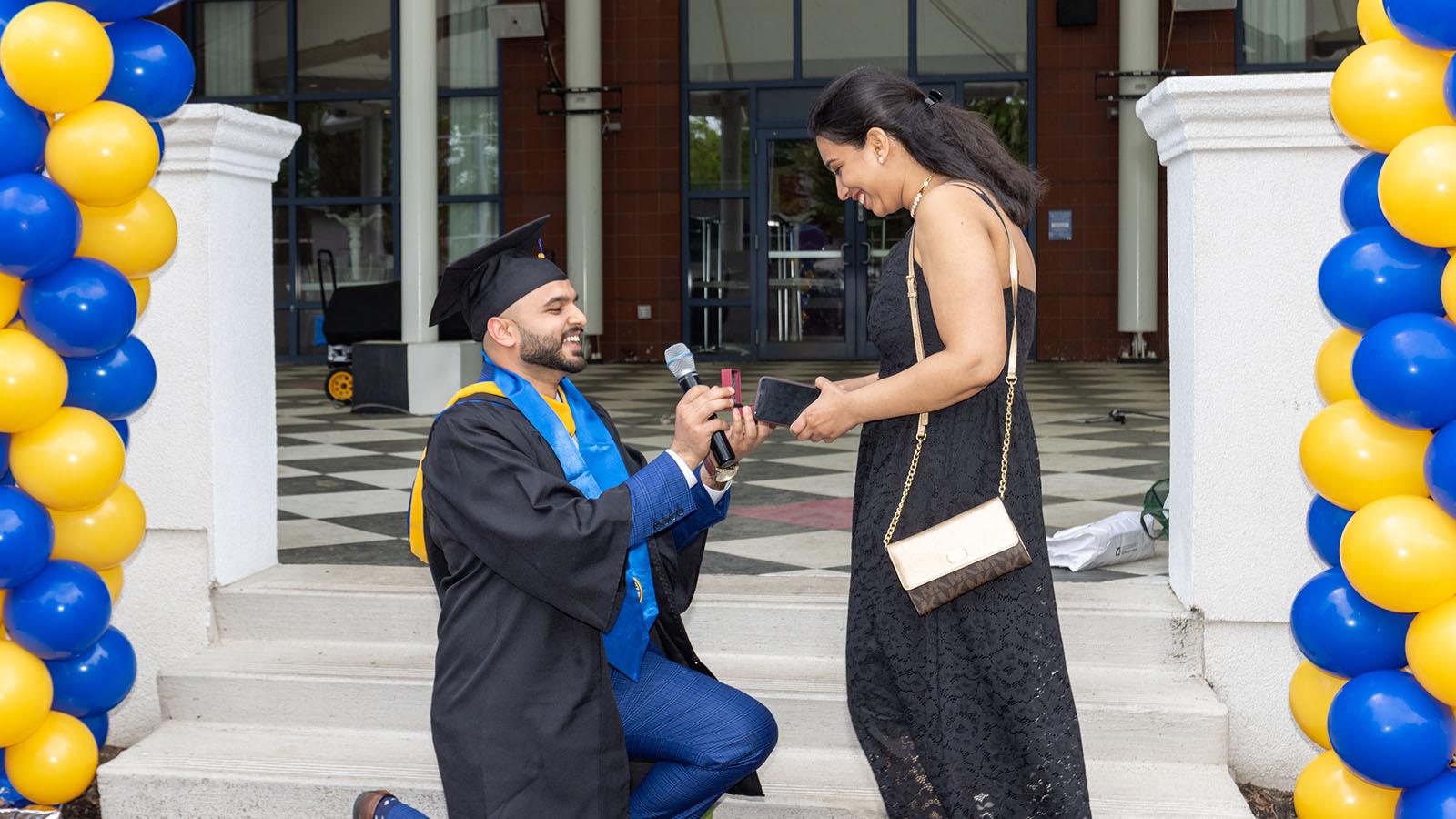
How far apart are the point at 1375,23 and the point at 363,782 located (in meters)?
2.62

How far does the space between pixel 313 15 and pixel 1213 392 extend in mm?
13656

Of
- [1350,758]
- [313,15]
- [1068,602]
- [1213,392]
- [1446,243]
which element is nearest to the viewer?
[1446,243]

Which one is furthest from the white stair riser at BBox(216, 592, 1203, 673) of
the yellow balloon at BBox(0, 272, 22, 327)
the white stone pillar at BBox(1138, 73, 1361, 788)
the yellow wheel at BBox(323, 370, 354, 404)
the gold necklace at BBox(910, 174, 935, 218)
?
the yellow wheel at BBox(323, 370, 354, 404)

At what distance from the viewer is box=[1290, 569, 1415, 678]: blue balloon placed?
2.57 meters

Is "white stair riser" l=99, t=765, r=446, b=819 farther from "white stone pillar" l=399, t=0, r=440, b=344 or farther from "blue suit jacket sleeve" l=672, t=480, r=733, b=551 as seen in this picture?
"white stone pillar" l=399, t=0, r=440, b=344

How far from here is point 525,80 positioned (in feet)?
48.5

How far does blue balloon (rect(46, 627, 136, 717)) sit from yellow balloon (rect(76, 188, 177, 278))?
845mm

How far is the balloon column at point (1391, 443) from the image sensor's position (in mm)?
2359

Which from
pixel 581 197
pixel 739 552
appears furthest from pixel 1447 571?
pixel 581 197

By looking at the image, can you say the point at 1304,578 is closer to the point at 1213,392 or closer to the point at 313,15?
the point at 1213,392

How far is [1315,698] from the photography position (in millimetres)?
2771

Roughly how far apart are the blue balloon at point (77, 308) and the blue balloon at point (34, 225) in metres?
0.05

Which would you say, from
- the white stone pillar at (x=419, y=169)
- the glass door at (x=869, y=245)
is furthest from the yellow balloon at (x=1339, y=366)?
the glass door at (x=869, y=245)

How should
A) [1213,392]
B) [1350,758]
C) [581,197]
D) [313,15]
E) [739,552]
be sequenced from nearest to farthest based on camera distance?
[1350,758]
[1213,392]
[739,552]
[581,197]
[313,15]
